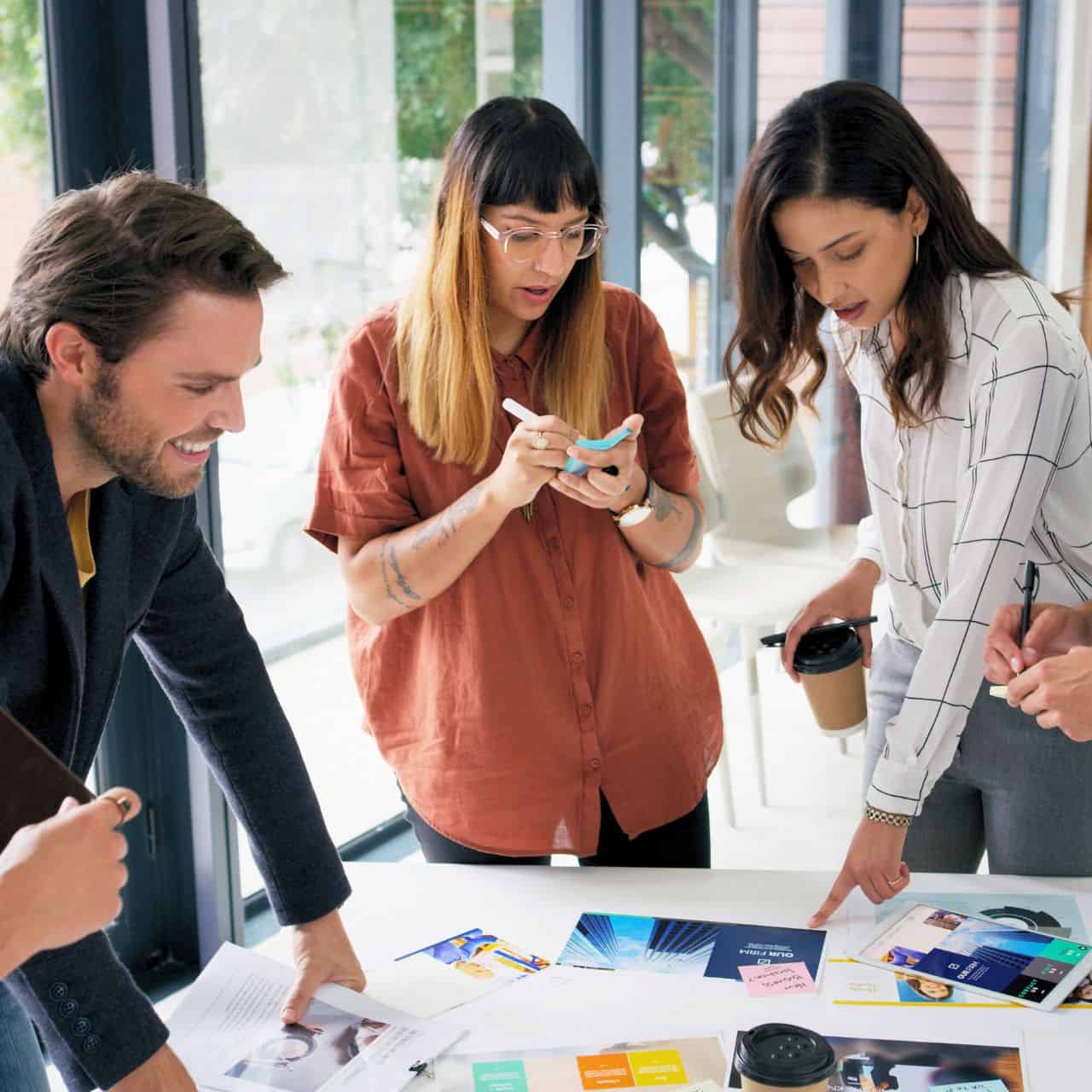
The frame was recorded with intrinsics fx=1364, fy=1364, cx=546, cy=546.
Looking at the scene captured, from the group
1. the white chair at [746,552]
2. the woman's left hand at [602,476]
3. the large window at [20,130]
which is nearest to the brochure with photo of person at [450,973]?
the woman's left hand at [602,476]

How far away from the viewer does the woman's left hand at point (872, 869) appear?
161 centimetres

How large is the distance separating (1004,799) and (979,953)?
335 mm

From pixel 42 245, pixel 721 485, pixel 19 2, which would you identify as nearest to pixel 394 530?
pixel 42 245

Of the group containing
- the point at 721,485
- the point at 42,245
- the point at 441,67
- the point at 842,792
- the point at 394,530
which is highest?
the point at 441,67

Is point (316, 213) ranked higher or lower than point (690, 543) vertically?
higher

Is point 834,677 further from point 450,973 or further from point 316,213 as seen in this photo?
point 316,213

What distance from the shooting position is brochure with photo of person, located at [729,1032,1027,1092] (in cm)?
129

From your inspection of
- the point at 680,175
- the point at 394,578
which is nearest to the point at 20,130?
the point at 394,578

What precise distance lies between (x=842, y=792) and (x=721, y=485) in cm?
98

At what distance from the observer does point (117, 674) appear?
1454 mm

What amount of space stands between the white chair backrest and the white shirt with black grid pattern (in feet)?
6.34

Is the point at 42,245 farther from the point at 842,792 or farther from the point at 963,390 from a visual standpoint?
the point at 842,792

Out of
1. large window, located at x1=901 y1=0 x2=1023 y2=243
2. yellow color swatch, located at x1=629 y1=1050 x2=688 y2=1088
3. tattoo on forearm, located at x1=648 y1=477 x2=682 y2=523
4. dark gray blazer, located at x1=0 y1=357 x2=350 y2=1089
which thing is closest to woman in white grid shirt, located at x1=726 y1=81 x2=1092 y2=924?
tattoo on forearm, located at x1=648 y1=477 x2=682 y2=523

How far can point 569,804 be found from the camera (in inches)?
72.5
